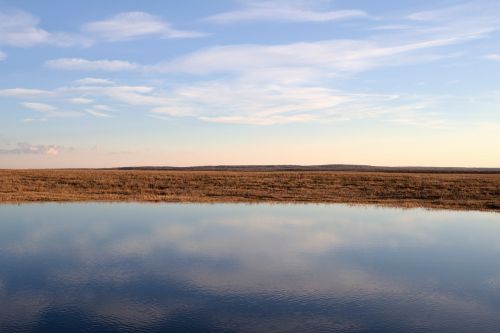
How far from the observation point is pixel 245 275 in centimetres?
1809

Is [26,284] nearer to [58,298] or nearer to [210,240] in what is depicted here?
[58,298]

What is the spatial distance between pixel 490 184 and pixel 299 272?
4624 cm

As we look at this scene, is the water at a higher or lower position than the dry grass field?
lower

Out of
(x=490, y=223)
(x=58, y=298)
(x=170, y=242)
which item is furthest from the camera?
(x=490, y=223)

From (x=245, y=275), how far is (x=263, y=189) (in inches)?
1516

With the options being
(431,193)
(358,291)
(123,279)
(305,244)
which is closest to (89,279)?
(123,279)

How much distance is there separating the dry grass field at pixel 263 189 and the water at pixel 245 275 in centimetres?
1301

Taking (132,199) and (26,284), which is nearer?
(26,284)

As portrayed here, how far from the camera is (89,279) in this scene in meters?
17.3

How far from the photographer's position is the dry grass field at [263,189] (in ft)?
153

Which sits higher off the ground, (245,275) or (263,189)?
(263,189)

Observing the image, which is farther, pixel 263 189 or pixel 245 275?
pixel 263 189

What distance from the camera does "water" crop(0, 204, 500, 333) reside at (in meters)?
13.4

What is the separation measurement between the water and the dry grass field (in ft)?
42.7
